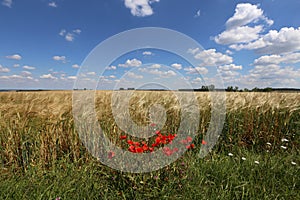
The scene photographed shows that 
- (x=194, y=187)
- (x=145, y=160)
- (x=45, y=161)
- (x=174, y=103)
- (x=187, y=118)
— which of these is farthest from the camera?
(x=174, y=103)

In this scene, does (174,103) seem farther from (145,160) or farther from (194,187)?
(194,187)

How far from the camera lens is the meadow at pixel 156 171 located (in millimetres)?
1868

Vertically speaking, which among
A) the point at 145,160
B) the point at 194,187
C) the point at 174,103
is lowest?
the point at 194,187

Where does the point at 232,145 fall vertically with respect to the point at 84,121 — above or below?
below

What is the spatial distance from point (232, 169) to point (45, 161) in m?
2.11

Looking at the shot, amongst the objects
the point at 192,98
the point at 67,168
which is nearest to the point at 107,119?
the point at 67,168

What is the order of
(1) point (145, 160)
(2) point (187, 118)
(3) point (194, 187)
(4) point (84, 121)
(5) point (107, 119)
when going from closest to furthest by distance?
(3) point (194, 187)
(1) point (145, 160)
(4) point (84, 121)
(5) point (107, 119)
(2) point (187, 118)

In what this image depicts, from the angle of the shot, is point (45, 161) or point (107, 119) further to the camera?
point (107, 119)

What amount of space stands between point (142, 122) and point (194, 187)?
1.46 meters

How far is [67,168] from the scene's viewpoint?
2248 mm

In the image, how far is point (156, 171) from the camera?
200 centimetres

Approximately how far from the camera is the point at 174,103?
3.74 m

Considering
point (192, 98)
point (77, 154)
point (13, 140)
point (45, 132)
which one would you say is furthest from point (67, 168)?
point (192, 98)

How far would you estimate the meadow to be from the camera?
1868mm
